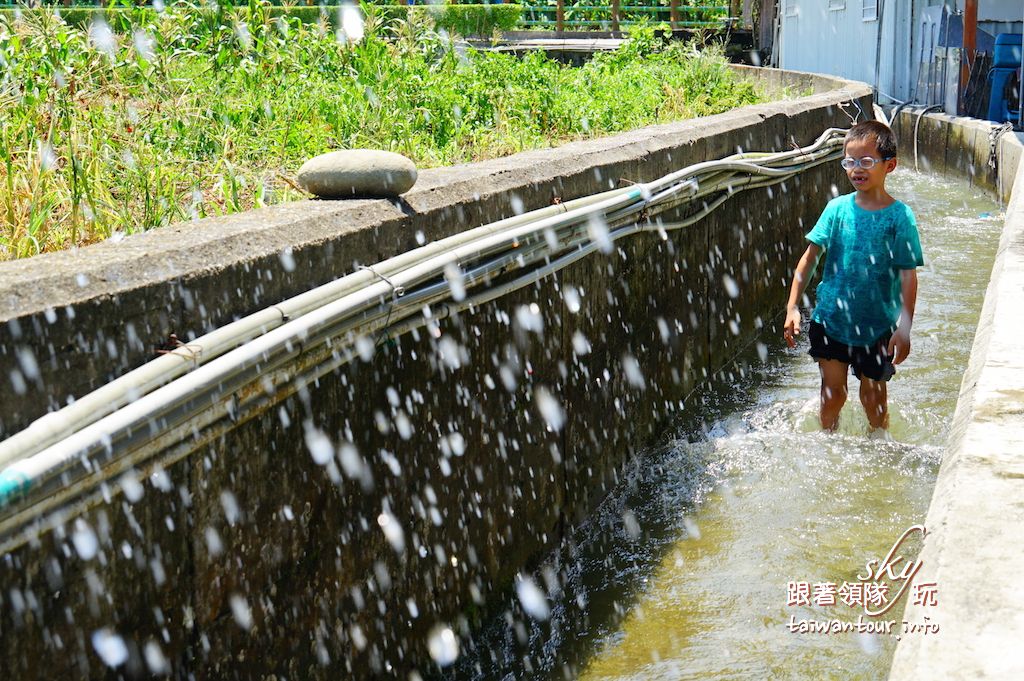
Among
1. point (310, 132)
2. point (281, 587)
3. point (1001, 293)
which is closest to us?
point (281, 587)

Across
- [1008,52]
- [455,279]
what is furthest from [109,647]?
[1008,52]

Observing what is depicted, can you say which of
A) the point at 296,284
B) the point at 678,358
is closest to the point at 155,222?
the point at 296,284

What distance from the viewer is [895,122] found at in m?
19.6

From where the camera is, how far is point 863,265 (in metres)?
5.13

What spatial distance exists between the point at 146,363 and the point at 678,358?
423 centimetres

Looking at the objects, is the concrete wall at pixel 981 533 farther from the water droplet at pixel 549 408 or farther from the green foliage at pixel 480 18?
the green foliage at pixel 480 18

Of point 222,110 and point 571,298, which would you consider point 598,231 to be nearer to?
point 571,298

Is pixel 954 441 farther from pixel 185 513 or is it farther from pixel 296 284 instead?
pixel 185 513

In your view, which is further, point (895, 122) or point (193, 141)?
point (895, 122)

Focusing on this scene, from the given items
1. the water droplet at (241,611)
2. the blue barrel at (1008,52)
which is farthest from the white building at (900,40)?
the water droplet at (241,611)

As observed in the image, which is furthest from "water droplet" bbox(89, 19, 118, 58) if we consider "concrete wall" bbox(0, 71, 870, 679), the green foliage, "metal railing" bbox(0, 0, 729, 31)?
"metal railing" bbox(0, 0, 729, 31)

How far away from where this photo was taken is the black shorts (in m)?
5.27

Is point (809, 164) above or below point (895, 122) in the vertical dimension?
above

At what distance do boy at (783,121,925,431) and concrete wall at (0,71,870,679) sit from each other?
0.82m
